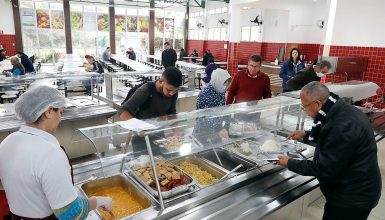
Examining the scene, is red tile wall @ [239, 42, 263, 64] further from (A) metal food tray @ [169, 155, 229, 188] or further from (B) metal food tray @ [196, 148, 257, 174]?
(A) metal food tray @ [169, 155, 229, 188]

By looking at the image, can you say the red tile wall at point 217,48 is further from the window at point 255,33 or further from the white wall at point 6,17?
the white wall at point 6,17

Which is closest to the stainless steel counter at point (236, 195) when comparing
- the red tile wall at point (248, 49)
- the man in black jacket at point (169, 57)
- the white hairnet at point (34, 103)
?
the white hairnet at point (34, 103)

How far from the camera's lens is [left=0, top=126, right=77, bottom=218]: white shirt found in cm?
92

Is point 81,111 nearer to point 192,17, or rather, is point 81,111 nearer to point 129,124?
point 129,124

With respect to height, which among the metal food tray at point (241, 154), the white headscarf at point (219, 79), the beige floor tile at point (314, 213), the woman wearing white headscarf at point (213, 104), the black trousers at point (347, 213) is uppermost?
the white headscarf at point (219, 79)

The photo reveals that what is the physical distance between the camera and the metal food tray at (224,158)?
6.86ft

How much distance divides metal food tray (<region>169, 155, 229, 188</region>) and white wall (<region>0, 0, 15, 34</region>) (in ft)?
42.6

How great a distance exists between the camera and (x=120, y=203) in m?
1.57

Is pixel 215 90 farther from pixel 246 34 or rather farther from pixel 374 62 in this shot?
pixel 246 34

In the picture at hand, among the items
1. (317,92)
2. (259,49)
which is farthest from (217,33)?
(317,92)

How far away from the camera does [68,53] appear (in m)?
13.4

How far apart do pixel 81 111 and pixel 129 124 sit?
212cm

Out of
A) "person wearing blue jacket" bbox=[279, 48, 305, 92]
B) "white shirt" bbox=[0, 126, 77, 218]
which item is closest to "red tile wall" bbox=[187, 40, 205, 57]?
"person wearing blue jacket" bbox=[279, 48, 305, 92]

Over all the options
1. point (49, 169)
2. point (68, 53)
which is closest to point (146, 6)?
point (68, 53)
